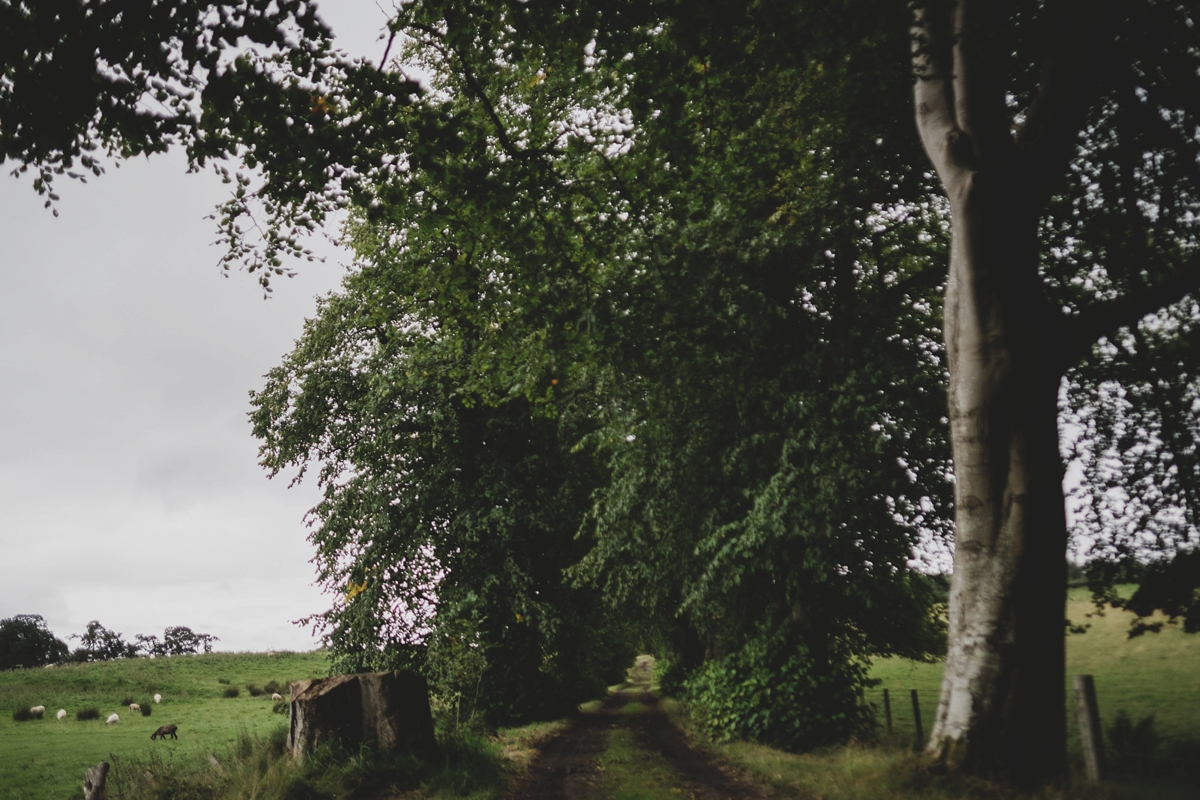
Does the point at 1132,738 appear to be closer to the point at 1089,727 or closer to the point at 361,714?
the point at 1089,727

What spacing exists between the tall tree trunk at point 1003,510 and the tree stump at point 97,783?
8.71m

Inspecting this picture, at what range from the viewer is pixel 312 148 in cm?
614

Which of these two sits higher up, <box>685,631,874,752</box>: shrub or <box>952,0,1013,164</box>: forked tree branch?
<box>952,0,1013,164</box>: forked tree branch

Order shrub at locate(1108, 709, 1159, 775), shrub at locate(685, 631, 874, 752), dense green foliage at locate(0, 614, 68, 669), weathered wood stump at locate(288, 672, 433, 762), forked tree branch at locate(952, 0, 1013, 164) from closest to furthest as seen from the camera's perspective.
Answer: forked tree branch at locate(952, 0, 1013, 164), weathered wood stump at locate(288, 672, 433, 762), shrub at locate(1108, 709, 1159, 775), shrub at locate(685, 631, 874, 752), dense green foliage at locate(0, 614, 68, 669)

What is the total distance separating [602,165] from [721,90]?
5.41 feet

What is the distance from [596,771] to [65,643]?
11942cm

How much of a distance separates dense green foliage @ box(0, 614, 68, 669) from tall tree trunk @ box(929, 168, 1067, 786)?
108418 millimetres

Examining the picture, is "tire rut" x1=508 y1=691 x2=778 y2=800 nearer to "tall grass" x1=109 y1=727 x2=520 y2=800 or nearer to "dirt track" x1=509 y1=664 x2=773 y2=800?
"dirt track" x1=509 y1=664 x2=773 y2=800

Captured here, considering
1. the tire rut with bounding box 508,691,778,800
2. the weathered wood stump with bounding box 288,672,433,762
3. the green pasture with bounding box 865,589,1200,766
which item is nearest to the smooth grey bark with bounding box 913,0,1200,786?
the tire rut with bounding box 508,691,778,800

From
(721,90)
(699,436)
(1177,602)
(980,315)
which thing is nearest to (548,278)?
(721,90)

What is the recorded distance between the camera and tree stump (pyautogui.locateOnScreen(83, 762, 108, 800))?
730 centimetres

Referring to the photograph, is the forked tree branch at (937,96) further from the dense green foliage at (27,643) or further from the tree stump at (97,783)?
the dense green foliage at (27,643)

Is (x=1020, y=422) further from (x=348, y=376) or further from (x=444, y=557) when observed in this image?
(x=348, y=376)

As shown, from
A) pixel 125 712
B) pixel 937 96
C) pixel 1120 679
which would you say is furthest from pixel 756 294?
pixel 125 712
